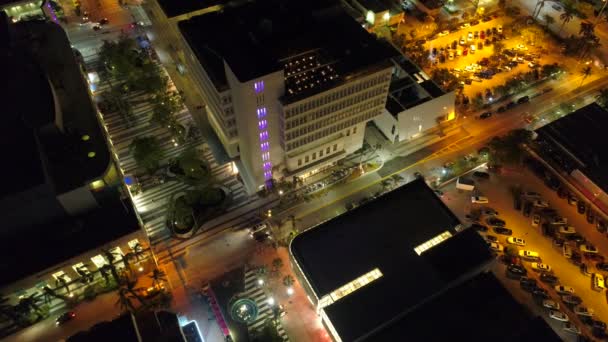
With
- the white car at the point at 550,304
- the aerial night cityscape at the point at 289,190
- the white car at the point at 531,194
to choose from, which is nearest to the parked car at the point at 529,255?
the aerial night cityscape at the point at 289,190

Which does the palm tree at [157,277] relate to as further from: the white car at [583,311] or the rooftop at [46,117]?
the white car at [583,311]

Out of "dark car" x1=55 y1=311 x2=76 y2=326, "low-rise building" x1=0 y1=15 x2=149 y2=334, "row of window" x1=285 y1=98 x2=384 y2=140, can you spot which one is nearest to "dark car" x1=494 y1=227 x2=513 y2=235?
"row of window" x1=285 y1=98 x2=384 y2=140

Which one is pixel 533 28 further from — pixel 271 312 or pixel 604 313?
pixel 271 312

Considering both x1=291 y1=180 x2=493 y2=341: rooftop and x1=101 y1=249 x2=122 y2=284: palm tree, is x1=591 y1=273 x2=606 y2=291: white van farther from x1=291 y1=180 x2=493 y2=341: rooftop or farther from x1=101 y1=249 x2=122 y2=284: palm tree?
x1=101 y1=249 x2=122 y2=284: palm tree

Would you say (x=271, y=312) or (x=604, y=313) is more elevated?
(x=271, y=312)

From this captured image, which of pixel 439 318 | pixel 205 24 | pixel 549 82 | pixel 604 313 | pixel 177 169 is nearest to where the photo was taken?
pixel 439 318

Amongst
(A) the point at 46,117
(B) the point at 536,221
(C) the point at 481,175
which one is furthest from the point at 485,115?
(A) the point at 46,117

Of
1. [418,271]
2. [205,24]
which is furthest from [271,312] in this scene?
[205,24]
